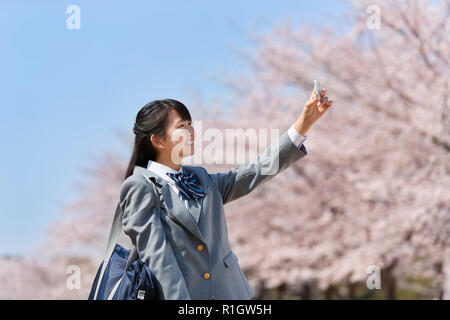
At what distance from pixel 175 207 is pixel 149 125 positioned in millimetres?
325

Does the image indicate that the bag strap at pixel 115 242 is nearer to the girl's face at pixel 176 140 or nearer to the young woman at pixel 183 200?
A: the young woman at pixel 183 200

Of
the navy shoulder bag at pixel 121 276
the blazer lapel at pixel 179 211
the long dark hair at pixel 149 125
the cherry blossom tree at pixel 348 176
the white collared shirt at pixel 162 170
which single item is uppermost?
the cherry blossom tree at pixel 348 176

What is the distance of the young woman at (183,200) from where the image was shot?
1711 millimetres

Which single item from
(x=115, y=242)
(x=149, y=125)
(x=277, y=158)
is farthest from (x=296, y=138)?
(x=115, y=242)

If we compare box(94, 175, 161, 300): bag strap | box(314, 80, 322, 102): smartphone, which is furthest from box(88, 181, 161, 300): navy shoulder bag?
box(314, 80, 322, 102): smartphone

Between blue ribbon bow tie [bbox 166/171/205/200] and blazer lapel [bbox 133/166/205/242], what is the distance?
30 mm

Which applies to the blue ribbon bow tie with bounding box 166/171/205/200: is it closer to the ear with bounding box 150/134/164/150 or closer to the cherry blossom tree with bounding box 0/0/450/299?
the ear with bounding box 150/134/164/150

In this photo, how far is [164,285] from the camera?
164cm

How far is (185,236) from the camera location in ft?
5.72

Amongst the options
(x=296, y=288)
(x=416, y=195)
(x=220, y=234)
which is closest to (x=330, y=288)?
(x=296, y=288)

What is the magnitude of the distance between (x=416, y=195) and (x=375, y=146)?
4.27 ft

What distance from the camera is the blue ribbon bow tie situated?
6.03 ft

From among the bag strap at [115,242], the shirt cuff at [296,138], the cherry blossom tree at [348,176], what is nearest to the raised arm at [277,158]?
the shirt cuff at [296,138]

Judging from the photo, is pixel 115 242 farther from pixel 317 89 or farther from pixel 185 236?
pixel 317 89
